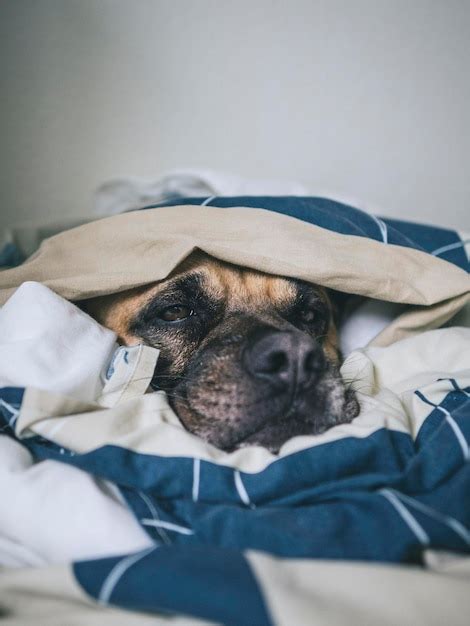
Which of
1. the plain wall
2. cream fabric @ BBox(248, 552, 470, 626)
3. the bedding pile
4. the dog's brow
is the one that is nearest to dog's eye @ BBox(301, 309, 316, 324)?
the bedding pile

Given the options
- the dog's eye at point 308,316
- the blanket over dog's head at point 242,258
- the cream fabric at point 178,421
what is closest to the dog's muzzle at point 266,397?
the cream fabric at point 178,421

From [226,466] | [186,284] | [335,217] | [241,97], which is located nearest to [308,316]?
[335,217]

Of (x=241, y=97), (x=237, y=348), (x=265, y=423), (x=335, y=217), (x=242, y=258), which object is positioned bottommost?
(x=265, y=423)

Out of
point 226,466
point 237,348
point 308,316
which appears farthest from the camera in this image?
point 308,316

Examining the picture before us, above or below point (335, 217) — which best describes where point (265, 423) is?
below

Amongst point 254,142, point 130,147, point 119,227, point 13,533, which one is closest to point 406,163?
point 254,142

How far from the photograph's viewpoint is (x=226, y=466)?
0.99 m

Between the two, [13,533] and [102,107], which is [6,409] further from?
[102,107]

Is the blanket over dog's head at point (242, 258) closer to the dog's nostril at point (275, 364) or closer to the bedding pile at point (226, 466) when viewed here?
the bedding pile at point (226, 466)

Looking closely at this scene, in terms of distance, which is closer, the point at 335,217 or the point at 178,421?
the point at 178,421

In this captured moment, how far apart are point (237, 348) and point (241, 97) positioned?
1850mm

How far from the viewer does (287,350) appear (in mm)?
1271

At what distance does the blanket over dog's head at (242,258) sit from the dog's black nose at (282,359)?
24cm

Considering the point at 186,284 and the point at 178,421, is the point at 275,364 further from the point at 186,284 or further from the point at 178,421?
the point at 186,284
